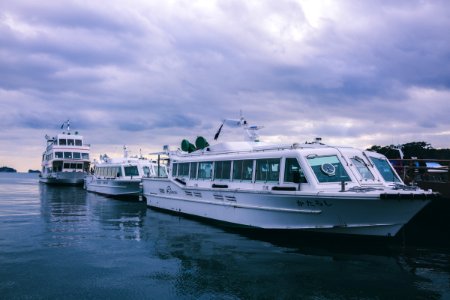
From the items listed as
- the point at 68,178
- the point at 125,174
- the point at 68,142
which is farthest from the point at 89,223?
the point at 68,142

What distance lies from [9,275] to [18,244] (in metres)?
3.86

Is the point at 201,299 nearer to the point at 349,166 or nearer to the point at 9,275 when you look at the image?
the point at 9,275

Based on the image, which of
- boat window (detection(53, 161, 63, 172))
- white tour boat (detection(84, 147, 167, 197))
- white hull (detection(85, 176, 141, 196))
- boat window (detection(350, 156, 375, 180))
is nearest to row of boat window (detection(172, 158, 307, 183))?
boat window (detection(350, 156, 375, 180))

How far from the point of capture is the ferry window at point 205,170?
18.7m

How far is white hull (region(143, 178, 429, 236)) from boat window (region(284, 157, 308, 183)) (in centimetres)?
65

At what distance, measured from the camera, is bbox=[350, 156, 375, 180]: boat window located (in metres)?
13.5

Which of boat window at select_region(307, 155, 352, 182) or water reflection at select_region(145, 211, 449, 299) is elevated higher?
boat window at select_region(307, 155, 352, 182)

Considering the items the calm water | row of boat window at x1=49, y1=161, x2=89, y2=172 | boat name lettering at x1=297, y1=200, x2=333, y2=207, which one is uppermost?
row of boat window at x1=49, y1=161, x2=89, y2=172

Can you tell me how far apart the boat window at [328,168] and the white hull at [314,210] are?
3.41 feet

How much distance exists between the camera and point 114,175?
119ft

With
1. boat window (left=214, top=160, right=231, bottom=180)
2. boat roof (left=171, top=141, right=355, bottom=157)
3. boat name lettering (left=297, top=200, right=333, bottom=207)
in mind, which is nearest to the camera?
boat name lettering (left=297, top=200, right=333, bottom=207)

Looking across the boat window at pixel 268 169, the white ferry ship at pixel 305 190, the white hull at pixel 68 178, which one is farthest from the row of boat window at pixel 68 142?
the boat window at pixel 268 169

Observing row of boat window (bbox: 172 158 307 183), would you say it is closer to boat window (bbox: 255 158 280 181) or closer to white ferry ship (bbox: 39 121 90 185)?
boat window (bbox: 255 158 280 181)

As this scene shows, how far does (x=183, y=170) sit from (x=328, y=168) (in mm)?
9796
